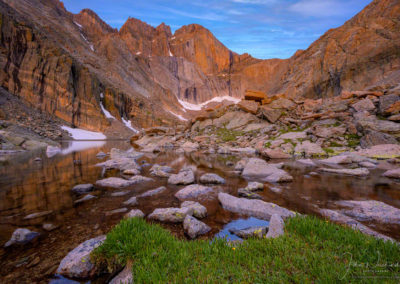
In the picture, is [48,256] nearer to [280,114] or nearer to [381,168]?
[381,168]

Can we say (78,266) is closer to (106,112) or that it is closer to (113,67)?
(106,112)

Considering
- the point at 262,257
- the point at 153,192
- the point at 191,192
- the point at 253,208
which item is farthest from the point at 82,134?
the point at 262,257

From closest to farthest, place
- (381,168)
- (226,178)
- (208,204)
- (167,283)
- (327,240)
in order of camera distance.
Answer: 1. (167,283)
2. (327,240)
3. (208,204)
4. (226,178)
5. (381,168)

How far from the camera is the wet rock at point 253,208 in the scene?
6421mm

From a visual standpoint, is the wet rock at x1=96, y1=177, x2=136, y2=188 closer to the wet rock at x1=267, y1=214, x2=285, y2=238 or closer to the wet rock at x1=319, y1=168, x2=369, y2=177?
the wet rock at x1=267, y1=214, x2=285, y2=238

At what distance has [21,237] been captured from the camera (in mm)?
4820

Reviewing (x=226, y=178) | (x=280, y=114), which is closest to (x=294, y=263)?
(x=226, y=178)

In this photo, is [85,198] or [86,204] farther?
[85,198]

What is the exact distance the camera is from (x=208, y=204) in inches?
303

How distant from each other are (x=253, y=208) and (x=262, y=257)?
3955 millimetres

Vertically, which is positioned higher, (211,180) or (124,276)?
(124,276)

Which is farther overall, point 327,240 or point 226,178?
point 226,178

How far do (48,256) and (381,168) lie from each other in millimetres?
19951

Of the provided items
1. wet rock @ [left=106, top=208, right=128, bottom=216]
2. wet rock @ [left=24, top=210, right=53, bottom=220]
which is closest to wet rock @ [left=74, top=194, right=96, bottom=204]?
wet rock @ [left=24, top=210, right=53, bottom=220]
